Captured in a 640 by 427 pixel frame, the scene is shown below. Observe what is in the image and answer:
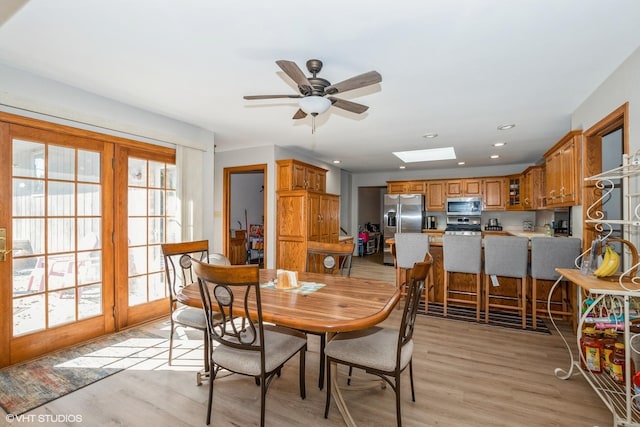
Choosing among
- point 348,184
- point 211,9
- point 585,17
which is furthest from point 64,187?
point 348,184

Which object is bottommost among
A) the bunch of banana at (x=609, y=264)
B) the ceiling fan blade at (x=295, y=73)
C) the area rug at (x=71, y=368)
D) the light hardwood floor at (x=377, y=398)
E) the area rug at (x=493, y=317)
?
the area rug at (x=493, y=317)

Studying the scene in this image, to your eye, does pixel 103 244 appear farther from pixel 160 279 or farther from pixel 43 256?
pixel 160 279

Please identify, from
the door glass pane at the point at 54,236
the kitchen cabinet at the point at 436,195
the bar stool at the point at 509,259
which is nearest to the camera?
the door glass pane at the point at 54,236

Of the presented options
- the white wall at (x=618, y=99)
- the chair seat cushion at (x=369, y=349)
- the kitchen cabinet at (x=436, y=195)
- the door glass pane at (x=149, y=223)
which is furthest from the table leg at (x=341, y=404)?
the kitchen cabinet at (x=436, y=195)

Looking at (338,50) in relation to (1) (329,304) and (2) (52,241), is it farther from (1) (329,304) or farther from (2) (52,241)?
(2) (52,241)

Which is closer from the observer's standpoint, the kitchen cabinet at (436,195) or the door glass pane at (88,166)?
the door glass pane at (88,166)

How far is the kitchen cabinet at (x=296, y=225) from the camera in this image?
15.5ft

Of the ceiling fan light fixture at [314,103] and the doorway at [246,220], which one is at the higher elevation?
the ceiling fan light fixture at [314,103]

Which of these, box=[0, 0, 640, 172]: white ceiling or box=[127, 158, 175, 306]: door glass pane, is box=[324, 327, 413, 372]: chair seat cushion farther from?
box=[127, 158, 175, 306]: door glass pane

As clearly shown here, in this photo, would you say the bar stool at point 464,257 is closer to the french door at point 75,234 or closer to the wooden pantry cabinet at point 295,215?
the wooden pantry cabinet at point 295,215

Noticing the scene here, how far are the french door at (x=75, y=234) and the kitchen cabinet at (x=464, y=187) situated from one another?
19.8ft

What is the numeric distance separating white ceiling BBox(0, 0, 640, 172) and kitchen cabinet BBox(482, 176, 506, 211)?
10.7 feet

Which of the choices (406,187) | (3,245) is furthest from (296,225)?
(406,187)

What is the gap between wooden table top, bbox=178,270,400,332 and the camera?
5.07 ft
